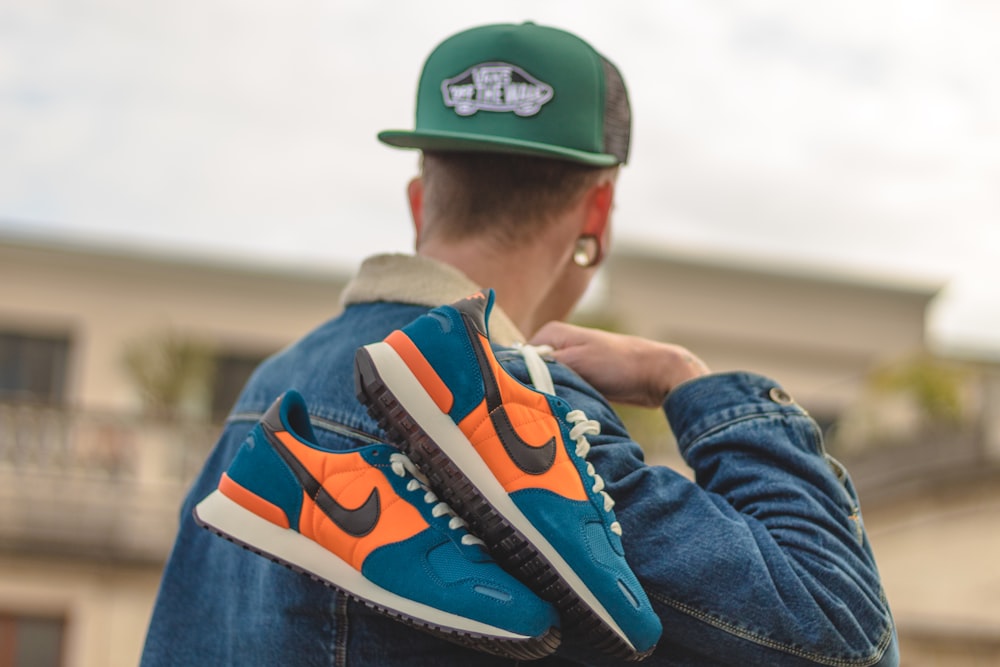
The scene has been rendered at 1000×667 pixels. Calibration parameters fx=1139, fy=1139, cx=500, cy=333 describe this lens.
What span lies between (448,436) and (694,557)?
0.40 m

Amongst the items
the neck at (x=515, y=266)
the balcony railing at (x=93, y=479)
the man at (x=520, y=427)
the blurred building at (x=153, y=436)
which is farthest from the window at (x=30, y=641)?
the neck at (x=515, y=266)

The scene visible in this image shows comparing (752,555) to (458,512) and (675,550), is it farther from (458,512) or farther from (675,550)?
(458,512)

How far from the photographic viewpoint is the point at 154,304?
18.3 m

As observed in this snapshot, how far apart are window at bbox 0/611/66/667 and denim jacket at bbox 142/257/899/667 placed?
12.9m

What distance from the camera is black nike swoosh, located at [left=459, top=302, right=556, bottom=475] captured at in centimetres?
154

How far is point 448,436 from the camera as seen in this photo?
5.01ft

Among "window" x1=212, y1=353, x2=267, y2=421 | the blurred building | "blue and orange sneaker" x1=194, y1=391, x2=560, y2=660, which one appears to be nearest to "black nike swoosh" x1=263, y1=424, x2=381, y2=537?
"blue and orange sneaker" x1=194, y1=391, x2=560, y2=660

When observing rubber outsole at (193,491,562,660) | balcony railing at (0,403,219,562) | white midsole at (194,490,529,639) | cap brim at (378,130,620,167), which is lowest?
balcony railing at (0,403,219,562)

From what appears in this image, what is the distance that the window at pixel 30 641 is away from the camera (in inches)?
533

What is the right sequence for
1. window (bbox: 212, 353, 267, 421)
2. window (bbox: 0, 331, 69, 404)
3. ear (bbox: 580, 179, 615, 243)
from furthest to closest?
1. window (bbox: 212, 353, 267, 421)
2. window (bbox: 0, 331, 69, 404)
3. ear (bbox: 580, 179, 615, 243)

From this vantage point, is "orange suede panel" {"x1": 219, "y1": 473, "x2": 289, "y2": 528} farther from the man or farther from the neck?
the neck

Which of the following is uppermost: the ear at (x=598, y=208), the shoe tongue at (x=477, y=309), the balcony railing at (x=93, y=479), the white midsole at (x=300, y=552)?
the ear at (x=598, y=208)

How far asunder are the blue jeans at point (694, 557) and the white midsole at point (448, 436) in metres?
0.18

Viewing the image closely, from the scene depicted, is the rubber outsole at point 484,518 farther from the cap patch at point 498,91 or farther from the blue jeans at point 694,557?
the cap patch at point 498,91
